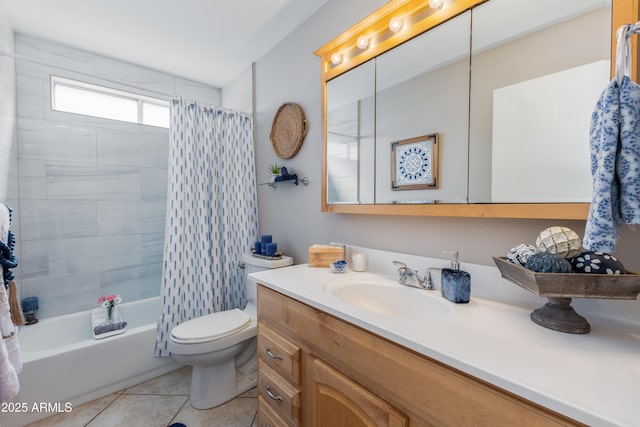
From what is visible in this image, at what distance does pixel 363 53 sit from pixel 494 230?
111 centimetres

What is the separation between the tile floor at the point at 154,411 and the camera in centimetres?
155

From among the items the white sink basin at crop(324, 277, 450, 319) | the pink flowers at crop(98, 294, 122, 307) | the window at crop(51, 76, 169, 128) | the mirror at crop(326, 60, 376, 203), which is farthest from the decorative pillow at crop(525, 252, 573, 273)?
the window at crop(51, 76, 169, 128)

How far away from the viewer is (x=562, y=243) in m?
0.73

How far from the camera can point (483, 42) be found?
99 centimetres

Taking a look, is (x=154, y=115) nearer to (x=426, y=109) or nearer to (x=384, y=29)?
Result: (x=384, y=29)

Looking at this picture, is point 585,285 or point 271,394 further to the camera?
point 271,394

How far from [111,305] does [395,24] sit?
2766mm

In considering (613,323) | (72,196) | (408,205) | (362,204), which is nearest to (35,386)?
(72,196)

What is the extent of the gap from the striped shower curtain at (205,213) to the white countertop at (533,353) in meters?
1.45

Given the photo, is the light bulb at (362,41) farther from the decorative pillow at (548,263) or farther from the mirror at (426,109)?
the decorative pillow at (548,263)

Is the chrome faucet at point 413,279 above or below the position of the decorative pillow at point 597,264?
below

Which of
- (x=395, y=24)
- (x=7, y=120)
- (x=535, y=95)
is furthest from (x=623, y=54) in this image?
(x=7, y=120)

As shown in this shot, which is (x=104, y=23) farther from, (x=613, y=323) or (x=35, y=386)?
(x=613, y=323)

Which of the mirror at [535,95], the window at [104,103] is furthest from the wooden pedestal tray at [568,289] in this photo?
the window at [104,103]
